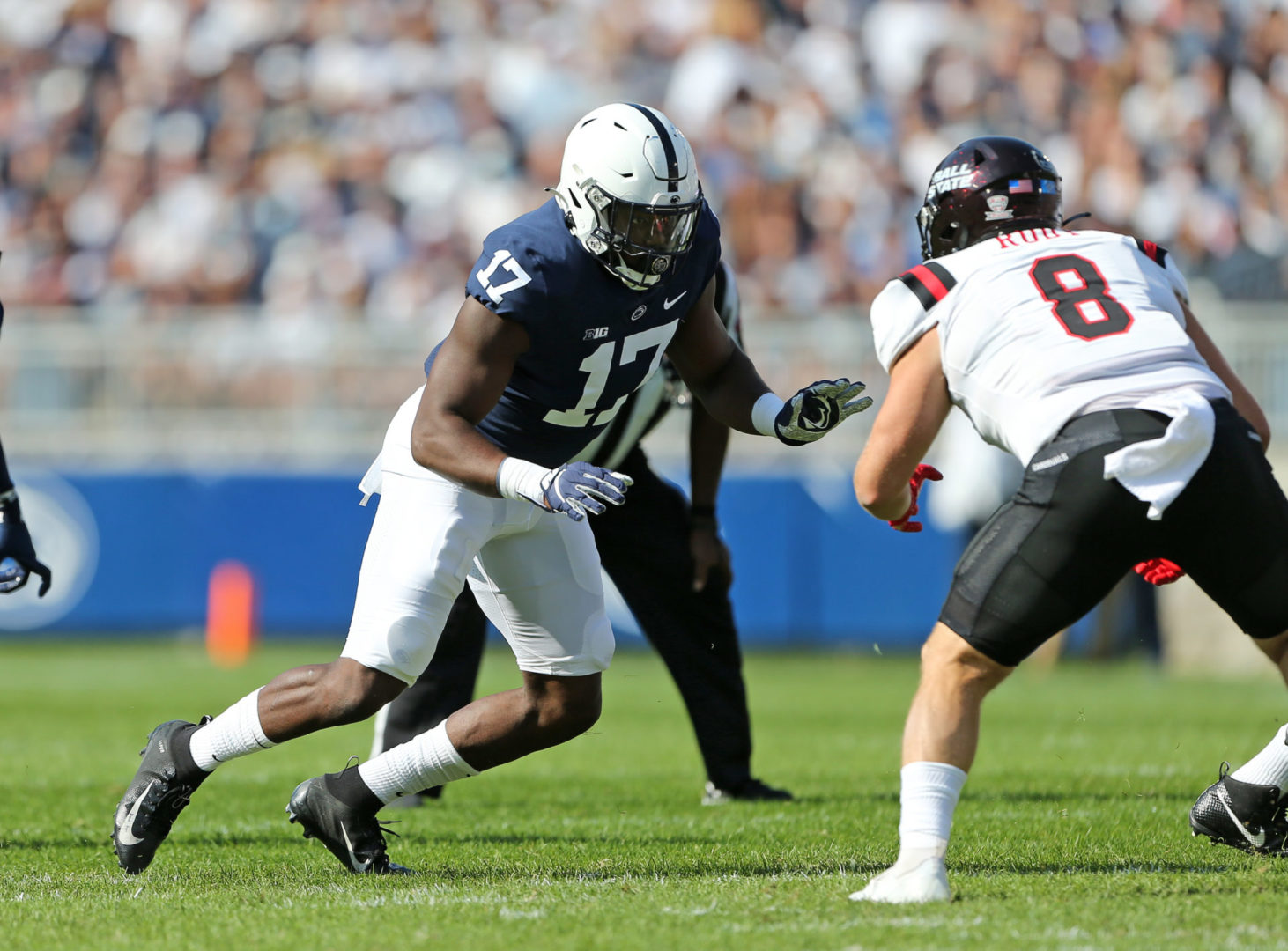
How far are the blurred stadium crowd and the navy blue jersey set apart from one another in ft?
31.4

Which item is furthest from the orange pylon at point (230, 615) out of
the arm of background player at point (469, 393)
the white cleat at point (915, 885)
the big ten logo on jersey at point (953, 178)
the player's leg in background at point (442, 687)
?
the white cleat at point (915, 885)

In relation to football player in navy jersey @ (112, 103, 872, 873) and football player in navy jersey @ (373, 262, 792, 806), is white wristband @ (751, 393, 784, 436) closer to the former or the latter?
football player in navy jersey @ (112, 103, 872, 873)

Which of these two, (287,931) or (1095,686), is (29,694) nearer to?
(1095,686)

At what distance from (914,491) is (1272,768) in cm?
120

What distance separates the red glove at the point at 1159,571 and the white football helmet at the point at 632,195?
1.31m

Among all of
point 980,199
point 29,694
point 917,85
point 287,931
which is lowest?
point 29,694

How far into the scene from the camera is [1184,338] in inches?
141

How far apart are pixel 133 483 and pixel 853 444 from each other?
5414 millimetres

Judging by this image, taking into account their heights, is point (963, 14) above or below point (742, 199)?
above

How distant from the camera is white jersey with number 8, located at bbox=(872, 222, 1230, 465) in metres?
3.54

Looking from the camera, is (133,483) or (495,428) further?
(133,483)

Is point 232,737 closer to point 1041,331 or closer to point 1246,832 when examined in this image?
point 1041,331

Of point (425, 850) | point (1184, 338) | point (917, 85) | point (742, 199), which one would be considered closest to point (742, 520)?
point (742, 199)

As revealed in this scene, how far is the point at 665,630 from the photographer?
5879 millimetres
